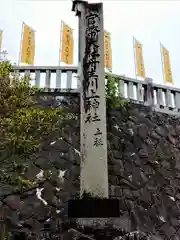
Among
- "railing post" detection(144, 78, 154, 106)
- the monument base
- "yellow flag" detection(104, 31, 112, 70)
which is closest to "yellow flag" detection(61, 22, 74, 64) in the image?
→ "yellow flag" detection(104, 31, 112, 70)

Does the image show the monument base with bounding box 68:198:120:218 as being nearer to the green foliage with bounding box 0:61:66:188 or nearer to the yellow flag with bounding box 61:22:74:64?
the green foliage with bounding box 0:61:66:188

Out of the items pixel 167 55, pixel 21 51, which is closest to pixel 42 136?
pixel 21 51

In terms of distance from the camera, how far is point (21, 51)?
392 inches

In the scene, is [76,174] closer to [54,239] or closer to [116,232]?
[54,239]

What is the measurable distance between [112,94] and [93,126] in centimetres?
327

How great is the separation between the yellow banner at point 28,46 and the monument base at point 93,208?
20.1 ft

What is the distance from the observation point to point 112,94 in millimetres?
8812

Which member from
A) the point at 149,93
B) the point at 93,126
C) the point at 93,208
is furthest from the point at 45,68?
the point at 93,208

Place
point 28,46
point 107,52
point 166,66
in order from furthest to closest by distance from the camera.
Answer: point 166,66 → point 107,52 → point 28,46

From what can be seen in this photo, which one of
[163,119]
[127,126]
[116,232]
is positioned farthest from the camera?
[163,119]

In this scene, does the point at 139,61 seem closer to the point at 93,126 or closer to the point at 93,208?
the point at 93,126

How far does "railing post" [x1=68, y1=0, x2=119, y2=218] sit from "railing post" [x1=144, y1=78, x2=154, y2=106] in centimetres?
373

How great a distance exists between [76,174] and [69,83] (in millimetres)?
2682

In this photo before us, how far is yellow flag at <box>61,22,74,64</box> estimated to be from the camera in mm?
10047
